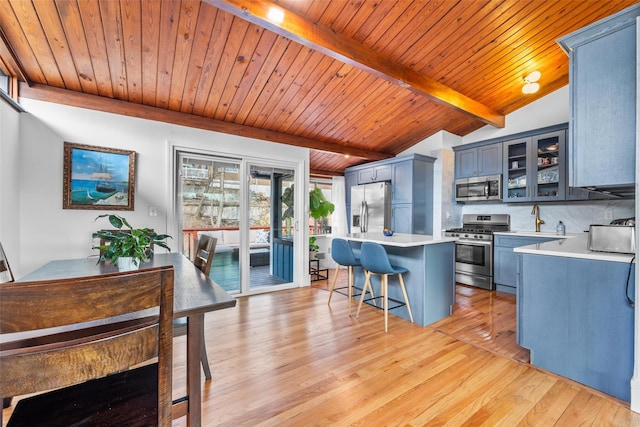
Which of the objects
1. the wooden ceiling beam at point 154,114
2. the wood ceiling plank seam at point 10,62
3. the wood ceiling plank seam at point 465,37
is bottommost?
the wooden ceiling beam at point 154,114

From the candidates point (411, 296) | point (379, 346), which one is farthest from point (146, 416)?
point (411, 296)

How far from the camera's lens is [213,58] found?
2.65m

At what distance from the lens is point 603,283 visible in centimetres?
177

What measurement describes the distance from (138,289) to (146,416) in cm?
48

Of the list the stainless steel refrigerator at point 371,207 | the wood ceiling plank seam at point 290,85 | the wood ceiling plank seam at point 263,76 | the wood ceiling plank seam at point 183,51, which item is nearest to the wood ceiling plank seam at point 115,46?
the wood ceiling plank seam at point 183,51

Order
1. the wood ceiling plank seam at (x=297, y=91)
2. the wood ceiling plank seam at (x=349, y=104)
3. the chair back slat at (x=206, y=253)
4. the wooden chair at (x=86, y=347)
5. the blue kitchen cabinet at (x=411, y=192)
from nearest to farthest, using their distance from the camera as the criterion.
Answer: the wooden chair at (x=86, y=347), the chair back slat at (x=206, y=253), the wood ceiling plank seam at (x=297, y=91), the wood ceiling plank seam at (x=349, y=104), the blue kitchen cabinet at (x=411, y=192)

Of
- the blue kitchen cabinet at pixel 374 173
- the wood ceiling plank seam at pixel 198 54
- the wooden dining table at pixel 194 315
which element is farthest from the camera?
the blue kitchen cabinet at pixel 374 173

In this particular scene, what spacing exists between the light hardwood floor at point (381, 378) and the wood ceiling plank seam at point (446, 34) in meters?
2.85

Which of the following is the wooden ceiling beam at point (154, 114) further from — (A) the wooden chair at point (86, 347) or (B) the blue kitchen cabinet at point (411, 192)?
(A) the wooden chair at point (86, 347)

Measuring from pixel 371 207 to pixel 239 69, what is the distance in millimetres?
3210

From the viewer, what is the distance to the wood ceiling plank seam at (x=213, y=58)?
231 centimetres

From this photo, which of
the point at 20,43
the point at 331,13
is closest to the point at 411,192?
the point at 331,13

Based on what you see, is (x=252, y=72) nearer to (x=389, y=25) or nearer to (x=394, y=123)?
(x=389, y=25)

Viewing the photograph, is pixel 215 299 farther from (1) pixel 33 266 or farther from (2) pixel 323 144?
(2) pixel 323 144
